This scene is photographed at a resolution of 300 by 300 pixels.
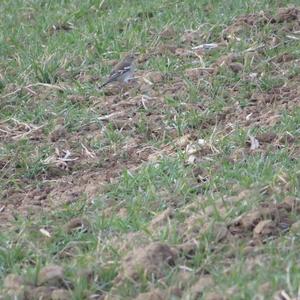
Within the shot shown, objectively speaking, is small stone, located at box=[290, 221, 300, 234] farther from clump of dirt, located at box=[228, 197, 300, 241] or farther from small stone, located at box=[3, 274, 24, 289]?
small stone, located at box=[3, 274, 24, 289]

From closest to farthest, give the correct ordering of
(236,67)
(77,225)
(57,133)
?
(77,225) → (57,133) → (236,67)

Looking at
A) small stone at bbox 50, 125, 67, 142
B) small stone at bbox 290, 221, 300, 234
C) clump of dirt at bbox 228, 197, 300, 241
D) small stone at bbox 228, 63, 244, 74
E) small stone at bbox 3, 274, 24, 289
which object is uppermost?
small stone at bbox 3, 274, 24, 289

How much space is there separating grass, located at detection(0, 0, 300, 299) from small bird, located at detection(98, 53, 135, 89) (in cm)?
14

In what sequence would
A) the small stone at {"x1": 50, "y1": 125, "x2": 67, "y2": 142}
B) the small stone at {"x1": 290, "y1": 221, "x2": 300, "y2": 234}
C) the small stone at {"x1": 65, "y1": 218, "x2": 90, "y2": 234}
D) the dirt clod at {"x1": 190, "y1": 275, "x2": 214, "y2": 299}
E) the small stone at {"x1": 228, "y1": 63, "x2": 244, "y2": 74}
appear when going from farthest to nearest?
the small stone at {"x1": 228, "y1": 63, "x2": 244, "y2": 74} < the small stone at {"x1": 50, "y1": 125, "x2": 67, "y2": 142} < the small stone at {"x1": 65, "y1": 218, "x2": 90, "y2": 234} < the small stone at {"x1": 290, "y1": 221, "x2": 300, "y2": 234} < the dirt clod at {"x1": 190, "y1": 275, "x2": 214, "y2": 299}

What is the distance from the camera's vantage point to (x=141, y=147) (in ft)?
22.2

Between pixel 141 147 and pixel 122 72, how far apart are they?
1140 mm

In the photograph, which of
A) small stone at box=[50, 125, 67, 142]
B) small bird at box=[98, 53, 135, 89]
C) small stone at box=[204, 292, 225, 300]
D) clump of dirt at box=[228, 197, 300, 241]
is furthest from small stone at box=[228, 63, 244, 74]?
small stone at box=[204, 292, 225, 300]

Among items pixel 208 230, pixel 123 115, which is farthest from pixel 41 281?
pixel 123 115

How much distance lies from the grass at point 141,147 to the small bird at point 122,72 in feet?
0.47

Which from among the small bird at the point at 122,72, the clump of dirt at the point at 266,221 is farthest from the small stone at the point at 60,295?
the small bird at the point at 122,72

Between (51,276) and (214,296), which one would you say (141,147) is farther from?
(214,296)

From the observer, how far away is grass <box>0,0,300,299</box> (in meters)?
4.93

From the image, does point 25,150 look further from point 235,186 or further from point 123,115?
point 235,186

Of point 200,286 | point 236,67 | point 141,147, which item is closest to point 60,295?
point 200,286
